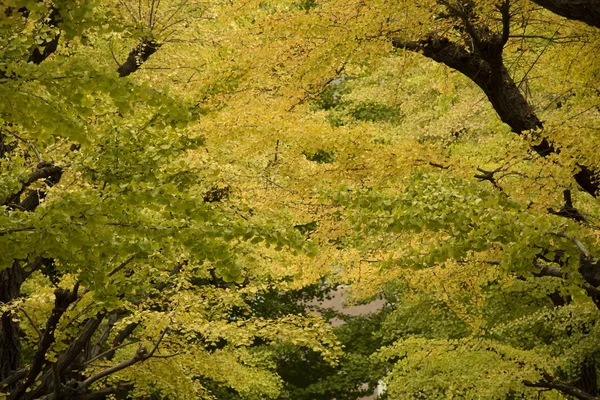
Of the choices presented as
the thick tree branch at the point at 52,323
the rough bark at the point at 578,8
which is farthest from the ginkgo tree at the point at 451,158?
the thick tree branch at the point at 52,323

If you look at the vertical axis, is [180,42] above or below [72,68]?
above

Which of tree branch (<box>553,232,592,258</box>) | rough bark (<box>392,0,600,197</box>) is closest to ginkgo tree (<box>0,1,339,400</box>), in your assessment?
tree branch (<box>553,232,592,258</box>)

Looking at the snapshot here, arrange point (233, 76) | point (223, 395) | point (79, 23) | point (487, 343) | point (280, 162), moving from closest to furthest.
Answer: point (79, 23) < point (233, 76) < point (280, 162) < point (487, 343) < point (223, 395)

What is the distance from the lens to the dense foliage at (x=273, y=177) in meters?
6.48

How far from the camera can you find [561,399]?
45.1ft

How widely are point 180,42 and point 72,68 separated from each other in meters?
7.13

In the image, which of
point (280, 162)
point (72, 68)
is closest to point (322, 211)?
point (280, 162)

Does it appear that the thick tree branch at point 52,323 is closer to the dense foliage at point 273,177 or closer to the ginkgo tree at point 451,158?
the dense foliage at point 273,177

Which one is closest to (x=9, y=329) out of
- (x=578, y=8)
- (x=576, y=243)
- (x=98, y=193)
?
(x=98, y=193)

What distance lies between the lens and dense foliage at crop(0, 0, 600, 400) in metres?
6.48

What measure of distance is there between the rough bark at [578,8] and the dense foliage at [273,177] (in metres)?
0.01

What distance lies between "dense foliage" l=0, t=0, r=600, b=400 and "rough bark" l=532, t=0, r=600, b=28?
1 cm

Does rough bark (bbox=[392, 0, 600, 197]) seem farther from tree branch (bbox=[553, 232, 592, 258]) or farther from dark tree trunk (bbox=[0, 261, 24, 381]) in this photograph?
dark tree trunk (bbox=[0, 261, 24, 381])

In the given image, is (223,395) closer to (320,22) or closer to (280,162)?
(280,162)
